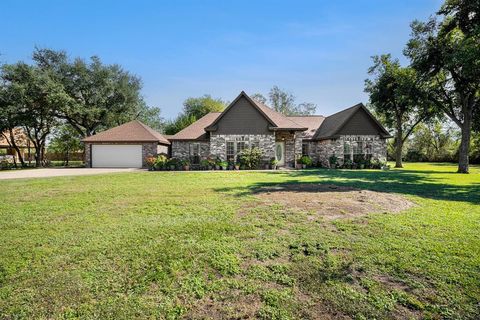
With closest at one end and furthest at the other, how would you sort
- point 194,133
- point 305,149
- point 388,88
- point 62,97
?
point 194,133, point 388,88, point 305,149, point 62,97

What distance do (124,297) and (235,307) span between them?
1325mm

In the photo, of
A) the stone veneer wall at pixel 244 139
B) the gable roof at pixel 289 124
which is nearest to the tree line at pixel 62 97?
the gable roof at pixel 289 124

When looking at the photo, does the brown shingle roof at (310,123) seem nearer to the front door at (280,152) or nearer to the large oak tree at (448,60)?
the front door at (280,152)

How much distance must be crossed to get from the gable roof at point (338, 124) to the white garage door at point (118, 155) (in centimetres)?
1724

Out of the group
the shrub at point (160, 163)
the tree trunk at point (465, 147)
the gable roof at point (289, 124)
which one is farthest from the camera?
the gable roof at point (289, 124)

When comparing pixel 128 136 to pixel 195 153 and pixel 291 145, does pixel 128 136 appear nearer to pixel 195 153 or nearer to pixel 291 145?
pixel 195 153

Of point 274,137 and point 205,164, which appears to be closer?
point 205,164

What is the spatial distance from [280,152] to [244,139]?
377 cm

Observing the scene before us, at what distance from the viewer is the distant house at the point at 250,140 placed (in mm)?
21547

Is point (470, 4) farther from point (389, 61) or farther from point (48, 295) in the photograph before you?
point (48, 295)

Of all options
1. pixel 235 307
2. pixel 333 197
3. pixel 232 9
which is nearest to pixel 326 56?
pixel 232 9

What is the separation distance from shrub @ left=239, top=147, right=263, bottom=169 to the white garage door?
10.1 meters

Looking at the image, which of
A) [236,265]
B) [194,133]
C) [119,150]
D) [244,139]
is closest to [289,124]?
[244,139]

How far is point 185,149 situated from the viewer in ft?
78.0
